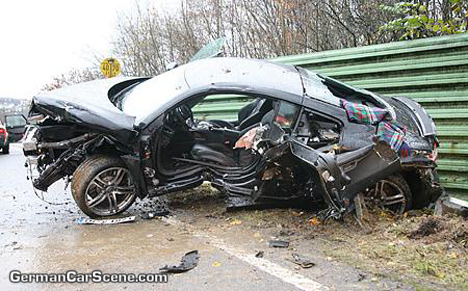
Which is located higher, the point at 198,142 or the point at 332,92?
the point at 332,92

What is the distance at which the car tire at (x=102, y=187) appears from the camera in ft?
14.4

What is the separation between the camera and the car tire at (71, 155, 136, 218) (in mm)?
4375

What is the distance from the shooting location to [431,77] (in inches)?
224

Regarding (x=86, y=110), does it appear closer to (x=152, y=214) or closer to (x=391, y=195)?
(x=152, y=214)

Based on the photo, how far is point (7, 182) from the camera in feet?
24.3

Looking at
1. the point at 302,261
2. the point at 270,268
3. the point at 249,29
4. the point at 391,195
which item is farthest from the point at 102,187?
the point at 249,29

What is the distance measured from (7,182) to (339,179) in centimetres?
633

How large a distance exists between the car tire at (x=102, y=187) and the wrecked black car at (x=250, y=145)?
1 cm

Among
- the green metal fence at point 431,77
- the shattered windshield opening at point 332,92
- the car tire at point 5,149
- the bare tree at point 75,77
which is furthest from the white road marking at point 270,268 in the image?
the bare tree at point 75,77

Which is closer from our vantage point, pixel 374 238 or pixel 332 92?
pixel 374 238

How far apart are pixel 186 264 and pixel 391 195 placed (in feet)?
7.67

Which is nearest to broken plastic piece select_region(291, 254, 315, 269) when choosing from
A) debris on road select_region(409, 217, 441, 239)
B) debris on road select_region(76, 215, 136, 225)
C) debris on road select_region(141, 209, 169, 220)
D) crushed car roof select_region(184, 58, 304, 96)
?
debris on road select_region(409, 217, 441, 239)

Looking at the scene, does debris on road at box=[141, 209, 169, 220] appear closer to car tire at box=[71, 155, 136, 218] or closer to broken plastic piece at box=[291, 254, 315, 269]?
car tire at box=[71, 155, 136, 218]

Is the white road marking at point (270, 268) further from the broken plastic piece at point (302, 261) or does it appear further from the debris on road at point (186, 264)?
the debris on road at point (186, 264)
